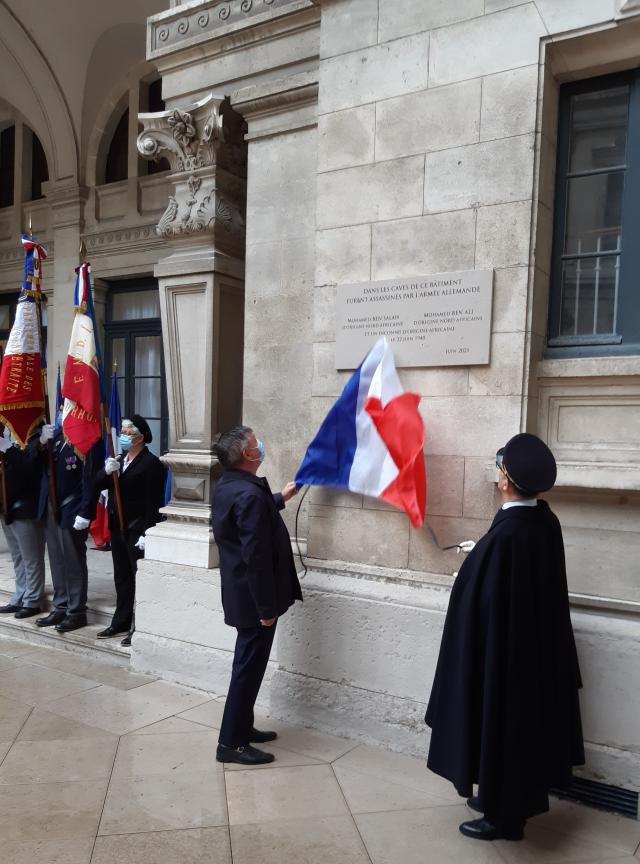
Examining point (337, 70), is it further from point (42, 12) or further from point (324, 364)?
point (42, 12)

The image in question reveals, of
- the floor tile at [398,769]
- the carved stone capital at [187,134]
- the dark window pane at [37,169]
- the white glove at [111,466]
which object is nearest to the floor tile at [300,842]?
the floor tile at [398,769]

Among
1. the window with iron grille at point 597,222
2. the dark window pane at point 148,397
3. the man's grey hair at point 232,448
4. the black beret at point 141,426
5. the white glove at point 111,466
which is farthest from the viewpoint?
the dark window pane at point 148,397

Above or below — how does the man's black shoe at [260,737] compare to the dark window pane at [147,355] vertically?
below

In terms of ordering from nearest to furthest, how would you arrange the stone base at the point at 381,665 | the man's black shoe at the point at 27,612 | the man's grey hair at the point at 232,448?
the stone base at the point at 381,665 → the man's grey hair at the point at 232,448 → the man's black shoe at the point at 27,612

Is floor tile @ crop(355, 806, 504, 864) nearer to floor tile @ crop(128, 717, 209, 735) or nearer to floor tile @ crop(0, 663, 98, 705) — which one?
floor tile @ crop(128, 717, 209, 735)

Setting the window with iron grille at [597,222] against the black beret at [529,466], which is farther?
the window with iron grille at [597,222]

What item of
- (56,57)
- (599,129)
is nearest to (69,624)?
(599,129)

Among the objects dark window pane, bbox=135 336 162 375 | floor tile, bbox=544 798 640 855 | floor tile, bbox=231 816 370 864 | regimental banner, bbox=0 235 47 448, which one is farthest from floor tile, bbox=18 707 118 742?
dark window pane, bbox=135 336 162 375

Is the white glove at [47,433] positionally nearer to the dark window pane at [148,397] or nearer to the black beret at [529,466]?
the dark window pane at [148,397]

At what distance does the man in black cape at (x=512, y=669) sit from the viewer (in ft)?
10.5

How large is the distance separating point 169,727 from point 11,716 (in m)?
1.09

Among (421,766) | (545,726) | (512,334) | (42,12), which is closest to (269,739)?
(421,766)

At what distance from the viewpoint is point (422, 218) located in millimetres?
4297

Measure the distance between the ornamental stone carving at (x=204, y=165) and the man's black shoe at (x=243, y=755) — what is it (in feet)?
11.5
